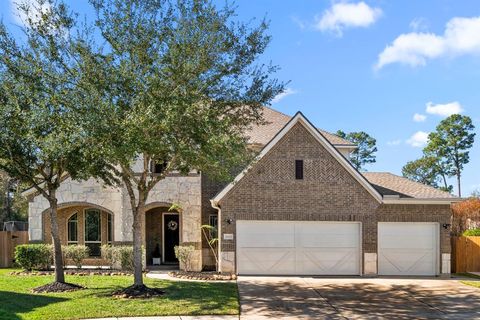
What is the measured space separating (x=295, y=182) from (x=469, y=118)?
109 feet

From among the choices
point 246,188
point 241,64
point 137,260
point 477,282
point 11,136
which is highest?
point 241,64

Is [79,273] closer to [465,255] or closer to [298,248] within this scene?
[298,248]

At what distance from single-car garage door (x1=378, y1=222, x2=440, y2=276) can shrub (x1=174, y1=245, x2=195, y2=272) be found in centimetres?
787

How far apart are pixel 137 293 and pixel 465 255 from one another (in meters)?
14.9

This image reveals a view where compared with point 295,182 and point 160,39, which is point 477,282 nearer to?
point 295,182

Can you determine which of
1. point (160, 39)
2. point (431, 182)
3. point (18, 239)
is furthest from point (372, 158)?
point (160, 39)

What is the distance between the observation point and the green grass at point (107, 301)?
12055mm

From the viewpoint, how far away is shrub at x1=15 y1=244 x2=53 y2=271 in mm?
19828

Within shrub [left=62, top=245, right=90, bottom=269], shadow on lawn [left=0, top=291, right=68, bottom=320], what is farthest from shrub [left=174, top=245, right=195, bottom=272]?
shadow on lawn [left=0, top=291, right=68, bottom=320]

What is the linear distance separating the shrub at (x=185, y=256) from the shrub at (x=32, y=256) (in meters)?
5.32

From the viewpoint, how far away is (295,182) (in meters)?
19.9

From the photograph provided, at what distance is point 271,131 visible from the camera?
2358 cm

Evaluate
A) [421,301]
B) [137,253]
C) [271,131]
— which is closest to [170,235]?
[271,131]

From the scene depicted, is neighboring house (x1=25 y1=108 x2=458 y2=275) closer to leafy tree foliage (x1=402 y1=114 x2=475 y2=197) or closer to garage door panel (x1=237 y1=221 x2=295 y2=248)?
garage door panel (x1=237 y1=221 x2=295 y2=248)
